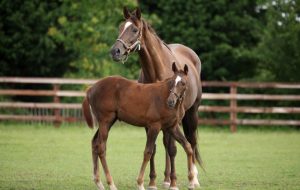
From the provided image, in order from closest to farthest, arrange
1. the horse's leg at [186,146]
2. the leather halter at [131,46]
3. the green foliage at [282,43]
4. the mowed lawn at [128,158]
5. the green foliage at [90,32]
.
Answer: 1. the horse's leg at [186,146]
2. the leather halter at [131,46]
3. the mowed lawn at [128,158]
4. the green foliage at [282,43]
5. the green foliage at [90,32]

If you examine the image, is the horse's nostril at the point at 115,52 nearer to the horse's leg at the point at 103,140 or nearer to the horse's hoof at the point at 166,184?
the horse's leg at the point at 103,140

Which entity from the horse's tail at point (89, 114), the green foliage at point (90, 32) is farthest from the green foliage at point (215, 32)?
the horse's tail at point (89, 114)

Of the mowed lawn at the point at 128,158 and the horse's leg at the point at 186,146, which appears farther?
the mowed lawn at the point at 128,158

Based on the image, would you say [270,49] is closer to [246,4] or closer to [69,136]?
[246,4]

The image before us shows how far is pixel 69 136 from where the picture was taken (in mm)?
16016

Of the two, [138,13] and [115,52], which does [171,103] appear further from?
[138,13]

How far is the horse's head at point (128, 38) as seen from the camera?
848 centimetres

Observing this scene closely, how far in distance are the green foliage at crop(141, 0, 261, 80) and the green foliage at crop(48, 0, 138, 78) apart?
2.43 m

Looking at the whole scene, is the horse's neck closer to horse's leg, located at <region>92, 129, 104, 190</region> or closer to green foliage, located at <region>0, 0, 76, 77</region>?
horse's leg, located at <region>92, 129, 104, 190</region>

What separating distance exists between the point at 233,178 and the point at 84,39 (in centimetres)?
1459

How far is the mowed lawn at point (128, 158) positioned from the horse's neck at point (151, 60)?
1.64 meters

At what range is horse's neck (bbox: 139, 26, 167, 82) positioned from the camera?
29.8 feet

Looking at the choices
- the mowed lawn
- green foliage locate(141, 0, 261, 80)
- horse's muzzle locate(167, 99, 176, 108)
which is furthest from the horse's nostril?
green foliage locate(141, 0, 261, 80)

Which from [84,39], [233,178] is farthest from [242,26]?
[233,178]
